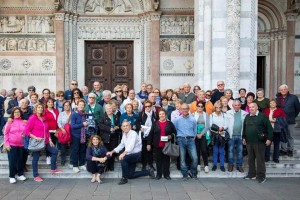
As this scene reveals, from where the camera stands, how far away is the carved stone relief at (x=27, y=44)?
14578 mm

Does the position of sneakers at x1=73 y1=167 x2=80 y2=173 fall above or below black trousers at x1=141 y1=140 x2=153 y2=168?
below

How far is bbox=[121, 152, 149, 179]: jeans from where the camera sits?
25.5 feet

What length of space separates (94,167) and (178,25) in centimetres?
871

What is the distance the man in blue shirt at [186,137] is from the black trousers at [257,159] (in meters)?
1.26

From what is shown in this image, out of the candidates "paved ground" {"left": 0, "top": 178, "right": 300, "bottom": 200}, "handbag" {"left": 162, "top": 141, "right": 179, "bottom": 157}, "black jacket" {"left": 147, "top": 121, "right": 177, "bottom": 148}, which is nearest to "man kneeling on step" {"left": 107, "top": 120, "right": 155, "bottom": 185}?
"paved ground" {"left": 0, "top": 178, "right": 300, "bottom": 200}

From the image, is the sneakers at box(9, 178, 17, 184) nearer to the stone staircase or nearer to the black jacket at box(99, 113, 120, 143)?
the stone staircase

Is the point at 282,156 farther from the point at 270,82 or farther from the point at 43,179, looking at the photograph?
the point at 270,82

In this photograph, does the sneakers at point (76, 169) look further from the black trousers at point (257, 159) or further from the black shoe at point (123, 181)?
the black trousers at point (257, 159)

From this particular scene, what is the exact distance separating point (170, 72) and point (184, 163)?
7.26 m

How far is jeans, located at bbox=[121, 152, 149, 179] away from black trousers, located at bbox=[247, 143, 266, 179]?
7.79 ft

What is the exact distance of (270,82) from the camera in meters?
15.4

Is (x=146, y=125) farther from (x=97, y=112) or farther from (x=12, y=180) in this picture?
(x=12, y=180)

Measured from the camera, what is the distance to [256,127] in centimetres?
794

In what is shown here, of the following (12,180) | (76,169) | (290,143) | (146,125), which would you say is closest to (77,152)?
(76,169)
